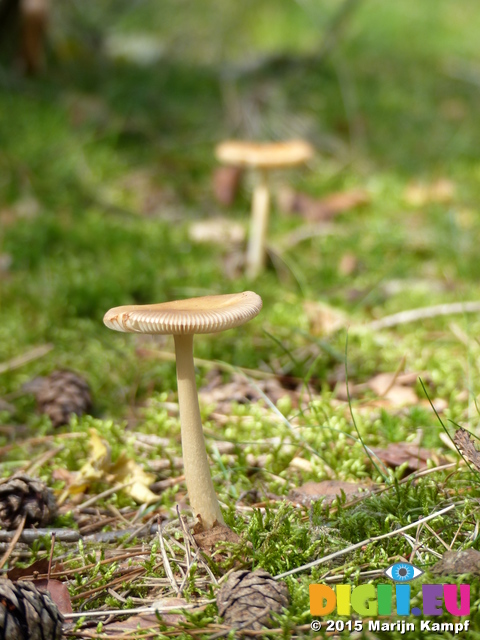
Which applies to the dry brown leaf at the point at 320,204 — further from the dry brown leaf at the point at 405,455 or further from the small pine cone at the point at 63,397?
the dry brown leaf at the point at 405,455

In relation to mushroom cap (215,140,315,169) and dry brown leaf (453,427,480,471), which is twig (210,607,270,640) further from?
mushroom cap (215,140,315,169)

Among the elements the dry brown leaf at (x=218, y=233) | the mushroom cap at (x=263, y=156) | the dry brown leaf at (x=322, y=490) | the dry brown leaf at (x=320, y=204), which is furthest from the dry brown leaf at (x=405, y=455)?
the dry brown leaf at (x=320, y=204)

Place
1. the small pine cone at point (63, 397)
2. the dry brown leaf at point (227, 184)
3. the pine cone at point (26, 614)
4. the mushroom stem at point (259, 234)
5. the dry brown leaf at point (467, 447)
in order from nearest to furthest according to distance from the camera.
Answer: the pine cone at point (26, 614) → the dry brown leaf at point (467, 447) → the small pine cone at point (63, 397) → the mushroom stem at point (259, 234) → the dry brown leaf at point (227, 184)

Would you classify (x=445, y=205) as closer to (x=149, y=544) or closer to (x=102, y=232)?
(x=102, y=232)

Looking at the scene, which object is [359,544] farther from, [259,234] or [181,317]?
[259,234]

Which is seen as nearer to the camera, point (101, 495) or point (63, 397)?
point (101, 495)

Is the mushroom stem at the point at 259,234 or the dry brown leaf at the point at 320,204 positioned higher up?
the dry brown leaf at the point at 320,204

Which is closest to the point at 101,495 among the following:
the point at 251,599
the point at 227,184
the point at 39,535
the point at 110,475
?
the point at 110,475
